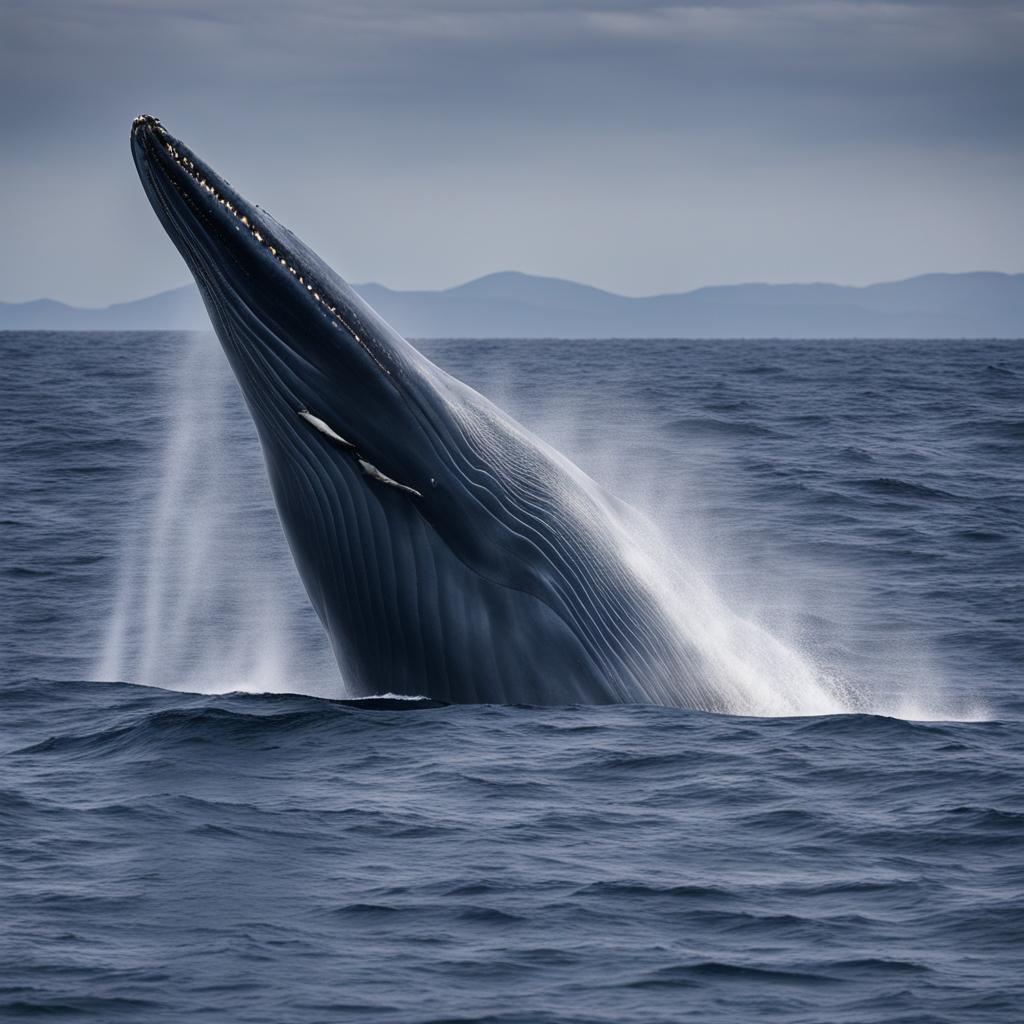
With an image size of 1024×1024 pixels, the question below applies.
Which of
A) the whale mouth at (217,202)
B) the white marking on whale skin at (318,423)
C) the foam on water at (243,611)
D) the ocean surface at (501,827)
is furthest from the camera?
the foam on water at (243,611)

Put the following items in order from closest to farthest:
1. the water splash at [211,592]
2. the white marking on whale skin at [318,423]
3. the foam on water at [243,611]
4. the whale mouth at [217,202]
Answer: the whale mouth at [217,202], the white marking on whale skin at [318,423], the foam on water at [243,611], the water splash at [211,592]

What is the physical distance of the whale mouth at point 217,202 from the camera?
851cm


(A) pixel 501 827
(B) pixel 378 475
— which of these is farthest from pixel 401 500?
(A) pixel 501 827

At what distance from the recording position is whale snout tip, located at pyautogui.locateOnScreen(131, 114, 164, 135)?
8.59 m

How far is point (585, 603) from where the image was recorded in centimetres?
955

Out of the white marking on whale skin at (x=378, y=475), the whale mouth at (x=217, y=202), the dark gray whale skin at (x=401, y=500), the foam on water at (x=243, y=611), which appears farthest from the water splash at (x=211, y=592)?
the whale mouth at (x=217, y=202)

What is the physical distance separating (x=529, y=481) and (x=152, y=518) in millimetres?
16825

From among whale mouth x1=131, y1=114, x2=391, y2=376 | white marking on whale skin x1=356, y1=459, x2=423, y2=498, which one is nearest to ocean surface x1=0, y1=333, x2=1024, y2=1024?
white marking on whale skin x1=356, y1=459, x2=423, y2=498

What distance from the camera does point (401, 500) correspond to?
29.7ft

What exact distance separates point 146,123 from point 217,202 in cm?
54

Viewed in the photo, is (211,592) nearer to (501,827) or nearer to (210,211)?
(501,827)

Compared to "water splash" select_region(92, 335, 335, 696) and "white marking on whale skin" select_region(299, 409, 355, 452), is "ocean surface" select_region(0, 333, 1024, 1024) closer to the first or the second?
"water splash" select_region(92, 335, 335, 696)

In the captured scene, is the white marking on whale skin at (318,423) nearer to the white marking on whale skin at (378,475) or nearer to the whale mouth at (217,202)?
the white marking on whale skin at (378,475)

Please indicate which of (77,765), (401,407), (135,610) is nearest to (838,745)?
(401,407)
